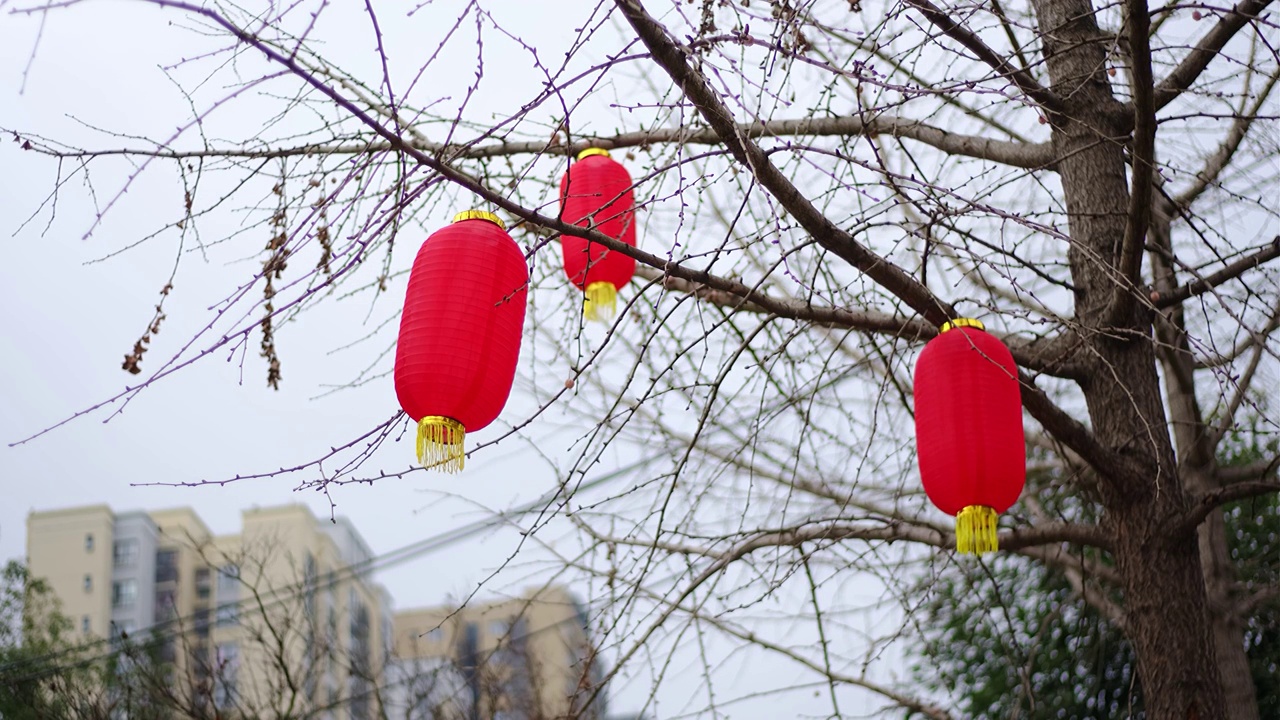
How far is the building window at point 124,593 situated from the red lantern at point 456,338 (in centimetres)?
2097

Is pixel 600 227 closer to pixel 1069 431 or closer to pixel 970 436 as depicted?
pixel 970 436

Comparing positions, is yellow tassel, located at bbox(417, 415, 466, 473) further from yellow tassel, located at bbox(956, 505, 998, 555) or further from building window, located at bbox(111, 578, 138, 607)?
building window, located at bbox(111, 578, 138, 607)

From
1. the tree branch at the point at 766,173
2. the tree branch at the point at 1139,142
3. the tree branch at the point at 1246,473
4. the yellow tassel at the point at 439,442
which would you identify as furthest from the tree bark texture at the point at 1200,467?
the yellow tassel at the point at 439,442

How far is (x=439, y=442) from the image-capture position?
6.67 feet

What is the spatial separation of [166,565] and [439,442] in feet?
73.4

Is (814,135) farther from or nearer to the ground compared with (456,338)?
farther from the ground

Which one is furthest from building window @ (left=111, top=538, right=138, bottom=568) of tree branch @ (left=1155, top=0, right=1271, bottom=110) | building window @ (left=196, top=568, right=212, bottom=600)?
tree branch @ (left=1155, top=0, right=1271, bottom=110)

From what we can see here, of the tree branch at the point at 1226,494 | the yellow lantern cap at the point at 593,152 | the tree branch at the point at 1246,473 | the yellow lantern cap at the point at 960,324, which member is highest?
the yellow lantern cap at the point at 593,152

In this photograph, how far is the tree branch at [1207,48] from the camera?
110 inches

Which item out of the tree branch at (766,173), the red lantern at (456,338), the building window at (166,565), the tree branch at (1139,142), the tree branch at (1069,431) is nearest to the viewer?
the red lantern at (456,338)

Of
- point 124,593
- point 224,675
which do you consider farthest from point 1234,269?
point 124,593

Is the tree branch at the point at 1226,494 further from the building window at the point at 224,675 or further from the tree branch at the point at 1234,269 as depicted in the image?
the building window at the point at 224,675

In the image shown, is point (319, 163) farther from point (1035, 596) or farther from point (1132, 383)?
point (1035, 596)

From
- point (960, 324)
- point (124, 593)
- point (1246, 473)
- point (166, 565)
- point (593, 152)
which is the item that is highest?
point (166, 565)
